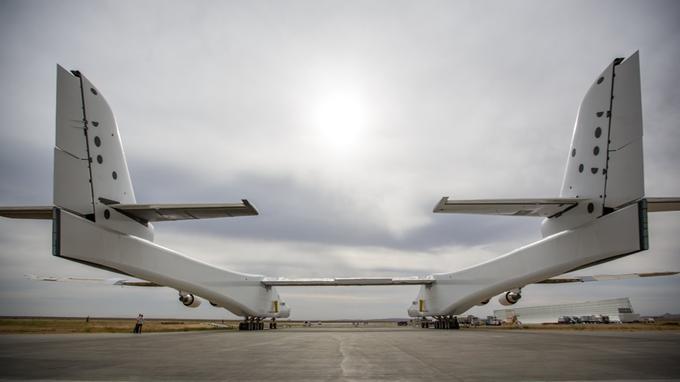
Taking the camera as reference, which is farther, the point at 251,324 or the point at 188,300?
the point at 251,324

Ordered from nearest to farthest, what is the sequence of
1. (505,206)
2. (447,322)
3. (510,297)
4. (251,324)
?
(505,206) → (510,297) → (447,322) → (251,324)

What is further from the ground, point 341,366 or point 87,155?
point 87,155

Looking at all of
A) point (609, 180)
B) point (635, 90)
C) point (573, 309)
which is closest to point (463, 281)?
point (609, 180)

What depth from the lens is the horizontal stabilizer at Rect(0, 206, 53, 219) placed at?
14531 mm

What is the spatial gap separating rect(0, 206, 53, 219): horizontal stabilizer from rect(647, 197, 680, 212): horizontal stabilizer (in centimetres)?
1722

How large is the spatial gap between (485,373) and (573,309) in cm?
5527

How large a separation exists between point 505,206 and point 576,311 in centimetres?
4914

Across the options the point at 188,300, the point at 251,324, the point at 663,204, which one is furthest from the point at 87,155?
the point at 251,324

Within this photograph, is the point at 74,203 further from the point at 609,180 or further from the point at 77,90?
the point at 609,180

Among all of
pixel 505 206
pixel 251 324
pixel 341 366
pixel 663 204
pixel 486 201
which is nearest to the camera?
pixel 341 366

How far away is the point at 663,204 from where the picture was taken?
45.5ft

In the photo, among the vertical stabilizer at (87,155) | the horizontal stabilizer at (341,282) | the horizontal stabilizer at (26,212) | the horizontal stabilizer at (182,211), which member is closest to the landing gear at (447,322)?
the horizontal stabilizer at (341,282)

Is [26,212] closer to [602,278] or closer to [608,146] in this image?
[608,146]

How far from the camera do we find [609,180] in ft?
47.0
